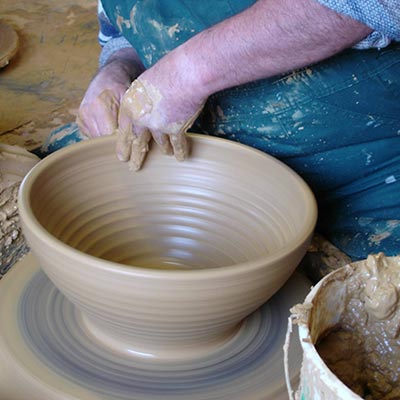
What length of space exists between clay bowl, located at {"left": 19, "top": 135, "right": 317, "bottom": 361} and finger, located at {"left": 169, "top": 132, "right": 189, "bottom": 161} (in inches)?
1.1

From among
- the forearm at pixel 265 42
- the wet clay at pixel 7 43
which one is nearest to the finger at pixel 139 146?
the forearm at pixel 265 42

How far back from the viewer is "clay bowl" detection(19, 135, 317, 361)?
1.11 metres

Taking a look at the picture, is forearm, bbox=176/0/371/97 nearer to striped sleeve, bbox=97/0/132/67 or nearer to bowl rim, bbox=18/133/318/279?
bowl rim, bbox=18/133/318/279

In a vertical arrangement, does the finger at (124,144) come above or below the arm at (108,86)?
above

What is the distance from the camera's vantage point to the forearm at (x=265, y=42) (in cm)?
119

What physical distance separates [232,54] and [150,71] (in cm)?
18

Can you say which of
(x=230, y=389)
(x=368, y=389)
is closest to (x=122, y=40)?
(x=230, y=389)

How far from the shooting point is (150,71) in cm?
137

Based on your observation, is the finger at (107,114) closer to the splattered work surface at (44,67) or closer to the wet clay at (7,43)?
the splattered work surface at (44,67)

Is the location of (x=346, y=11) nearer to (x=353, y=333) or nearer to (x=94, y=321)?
(x=353, y=333)

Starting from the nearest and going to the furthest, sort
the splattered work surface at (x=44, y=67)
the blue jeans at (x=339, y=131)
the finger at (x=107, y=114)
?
1. the blue jeans at (x=339, y=131)
2. the finger at (x=107, y=114)
3. the splattered work surface at (x=44, y=67)

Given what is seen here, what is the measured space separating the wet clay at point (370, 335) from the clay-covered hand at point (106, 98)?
2.69 ft

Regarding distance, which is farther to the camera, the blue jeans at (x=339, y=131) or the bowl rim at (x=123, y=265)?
the blue jeans at (x=339, y=131)

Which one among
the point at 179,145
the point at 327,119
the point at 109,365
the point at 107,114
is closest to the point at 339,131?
the point at 327,119
